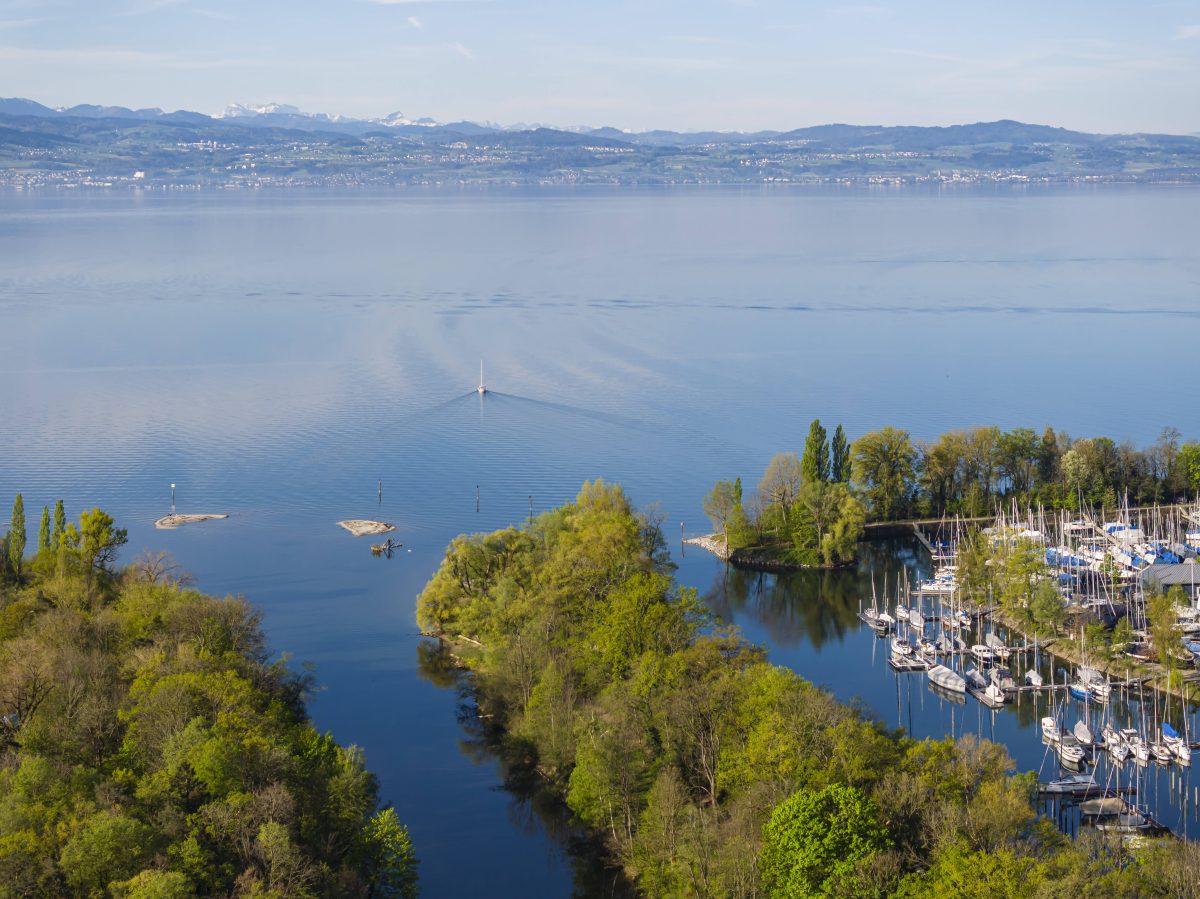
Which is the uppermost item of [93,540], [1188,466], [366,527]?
[93,540]

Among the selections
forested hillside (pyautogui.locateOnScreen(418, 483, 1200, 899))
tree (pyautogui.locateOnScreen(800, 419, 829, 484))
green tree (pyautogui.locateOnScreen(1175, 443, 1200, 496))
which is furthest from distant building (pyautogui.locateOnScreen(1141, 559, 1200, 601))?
forested hillside (pyautogui.locateOnScreen(418, 483, 1200, 899))

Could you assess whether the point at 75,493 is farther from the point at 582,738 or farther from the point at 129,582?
the point at 582,738

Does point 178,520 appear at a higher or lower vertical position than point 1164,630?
lower

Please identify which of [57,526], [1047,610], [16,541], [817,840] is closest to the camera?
[817,840]

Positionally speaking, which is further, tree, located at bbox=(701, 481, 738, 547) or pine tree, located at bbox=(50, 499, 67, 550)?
tree, located at bbox=(701, 481, 738, 547)

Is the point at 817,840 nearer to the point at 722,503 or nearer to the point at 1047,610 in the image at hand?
the point at 1047,610

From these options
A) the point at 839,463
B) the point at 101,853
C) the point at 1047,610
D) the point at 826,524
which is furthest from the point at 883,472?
the point at 101,853

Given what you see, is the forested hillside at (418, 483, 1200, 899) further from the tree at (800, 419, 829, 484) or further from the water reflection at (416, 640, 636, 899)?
the tree at (800, 419, 829, 484)
